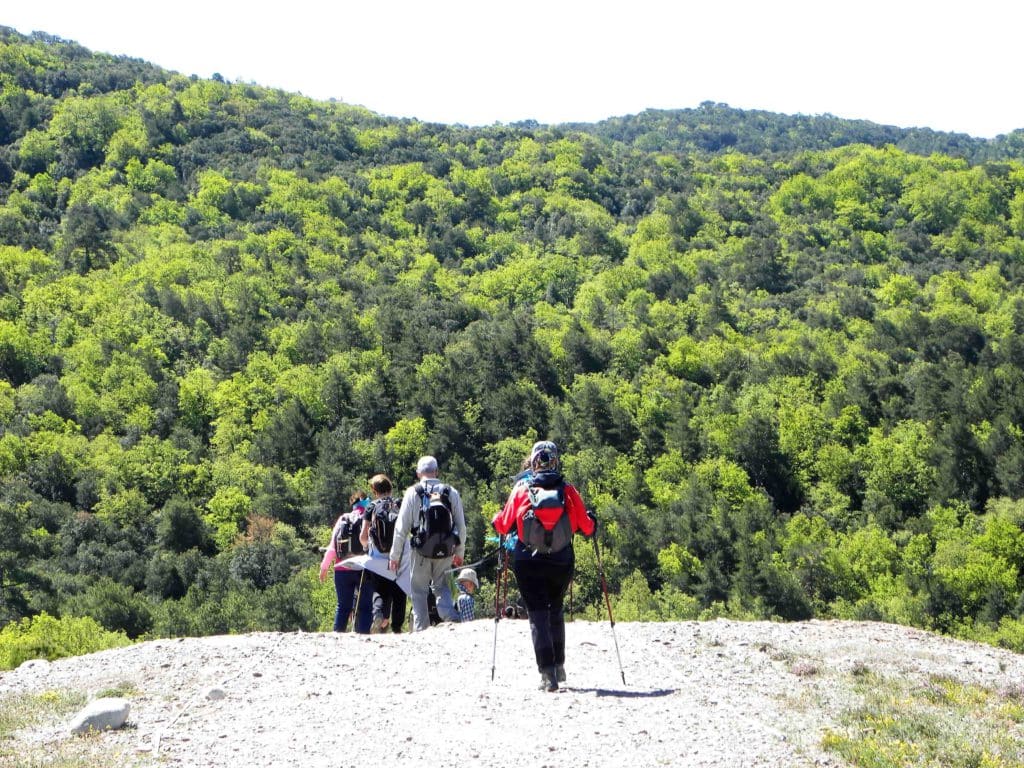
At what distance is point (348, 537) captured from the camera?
10.4 m

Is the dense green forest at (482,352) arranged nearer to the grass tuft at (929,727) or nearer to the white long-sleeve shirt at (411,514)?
the white long-sleeve shirt at (411,514)

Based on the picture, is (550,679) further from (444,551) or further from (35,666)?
(35,666)

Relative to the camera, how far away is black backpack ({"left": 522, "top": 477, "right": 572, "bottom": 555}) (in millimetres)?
7680

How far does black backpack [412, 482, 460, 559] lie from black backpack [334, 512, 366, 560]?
3.42ft

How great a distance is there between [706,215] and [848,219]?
13.2m

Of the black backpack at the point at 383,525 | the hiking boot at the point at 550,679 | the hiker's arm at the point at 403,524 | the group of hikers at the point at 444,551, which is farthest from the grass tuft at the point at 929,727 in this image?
the black backpack at the point at 383,525

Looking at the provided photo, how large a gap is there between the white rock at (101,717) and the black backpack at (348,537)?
11.2ft

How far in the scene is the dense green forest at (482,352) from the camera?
43406mm

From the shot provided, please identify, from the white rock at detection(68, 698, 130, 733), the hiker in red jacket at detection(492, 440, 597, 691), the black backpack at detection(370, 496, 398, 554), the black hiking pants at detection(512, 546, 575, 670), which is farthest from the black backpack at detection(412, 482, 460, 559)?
the white rock at detection(68, 698, 130, 733)

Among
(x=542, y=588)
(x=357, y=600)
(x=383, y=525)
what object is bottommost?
(x=357, y=600)

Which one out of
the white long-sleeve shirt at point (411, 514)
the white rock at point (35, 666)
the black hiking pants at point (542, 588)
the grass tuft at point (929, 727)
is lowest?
the white rock at point (35, 666)

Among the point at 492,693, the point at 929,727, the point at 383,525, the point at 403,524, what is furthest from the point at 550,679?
the point at 383,525

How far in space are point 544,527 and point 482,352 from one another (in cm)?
6199

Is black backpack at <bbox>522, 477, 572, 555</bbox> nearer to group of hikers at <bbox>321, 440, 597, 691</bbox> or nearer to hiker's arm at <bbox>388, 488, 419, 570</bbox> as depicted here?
group of hikers at <bbox>321, 440, 597, 691</bbox>
